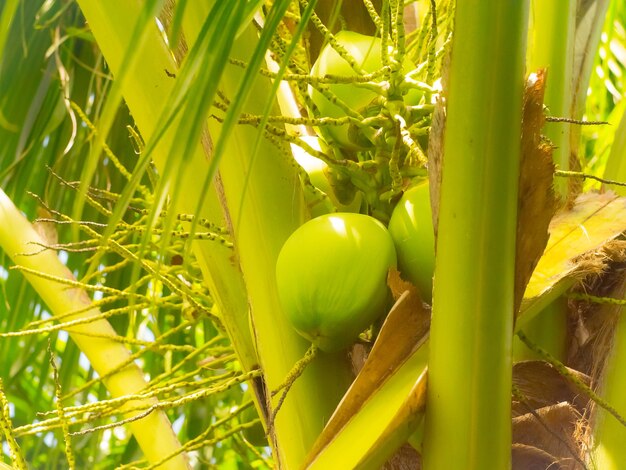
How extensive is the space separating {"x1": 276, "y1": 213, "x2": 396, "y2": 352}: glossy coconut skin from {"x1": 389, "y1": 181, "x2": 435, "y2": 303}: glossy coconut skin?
0.07 feet

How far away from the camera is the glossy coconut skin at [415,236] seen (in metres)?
0.78

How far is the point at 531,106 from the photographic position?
705 mm

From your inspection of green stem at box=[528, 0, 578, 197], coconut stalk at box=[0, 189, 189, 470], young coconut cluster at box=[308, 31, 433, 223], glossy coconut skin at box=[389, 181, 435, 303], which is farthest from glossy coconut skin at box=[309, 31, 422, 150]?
coconut stalk at box=[0, 189, 189, 470]

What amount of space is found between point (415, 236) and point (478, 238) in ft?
0.40

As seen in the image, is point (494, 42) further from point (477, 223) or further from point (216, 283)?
point (216, 283)

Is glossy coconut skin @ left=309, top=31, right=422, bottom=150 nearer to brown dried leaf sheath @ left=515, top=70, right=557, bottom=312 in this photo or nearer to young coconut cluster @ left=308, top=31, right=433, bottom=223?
young coconut cluster @ left=308, top=31, right=433, bottom=223

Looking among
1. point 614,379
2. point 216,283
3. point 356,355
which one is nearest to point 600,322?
point 614,379

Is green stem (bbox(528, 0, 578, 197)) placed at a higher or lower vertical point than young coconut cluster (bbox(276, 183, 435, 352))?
higher

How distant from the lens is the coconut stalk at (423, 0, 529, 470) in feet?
2.13

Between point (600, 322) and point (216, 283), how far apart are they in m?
0.43

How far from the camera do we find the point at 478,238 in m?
0.67

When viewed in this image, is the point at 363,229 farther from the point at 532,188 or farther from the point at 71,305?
the point at 71,305

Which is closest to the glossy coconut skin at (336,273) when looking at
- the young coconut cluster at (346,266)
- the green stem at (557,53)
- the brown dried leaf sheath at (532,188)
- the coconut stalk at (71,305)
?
the young coconut cluster at (346,266)

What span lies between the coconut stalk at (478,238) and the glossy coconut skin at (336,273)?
0.27 ft
